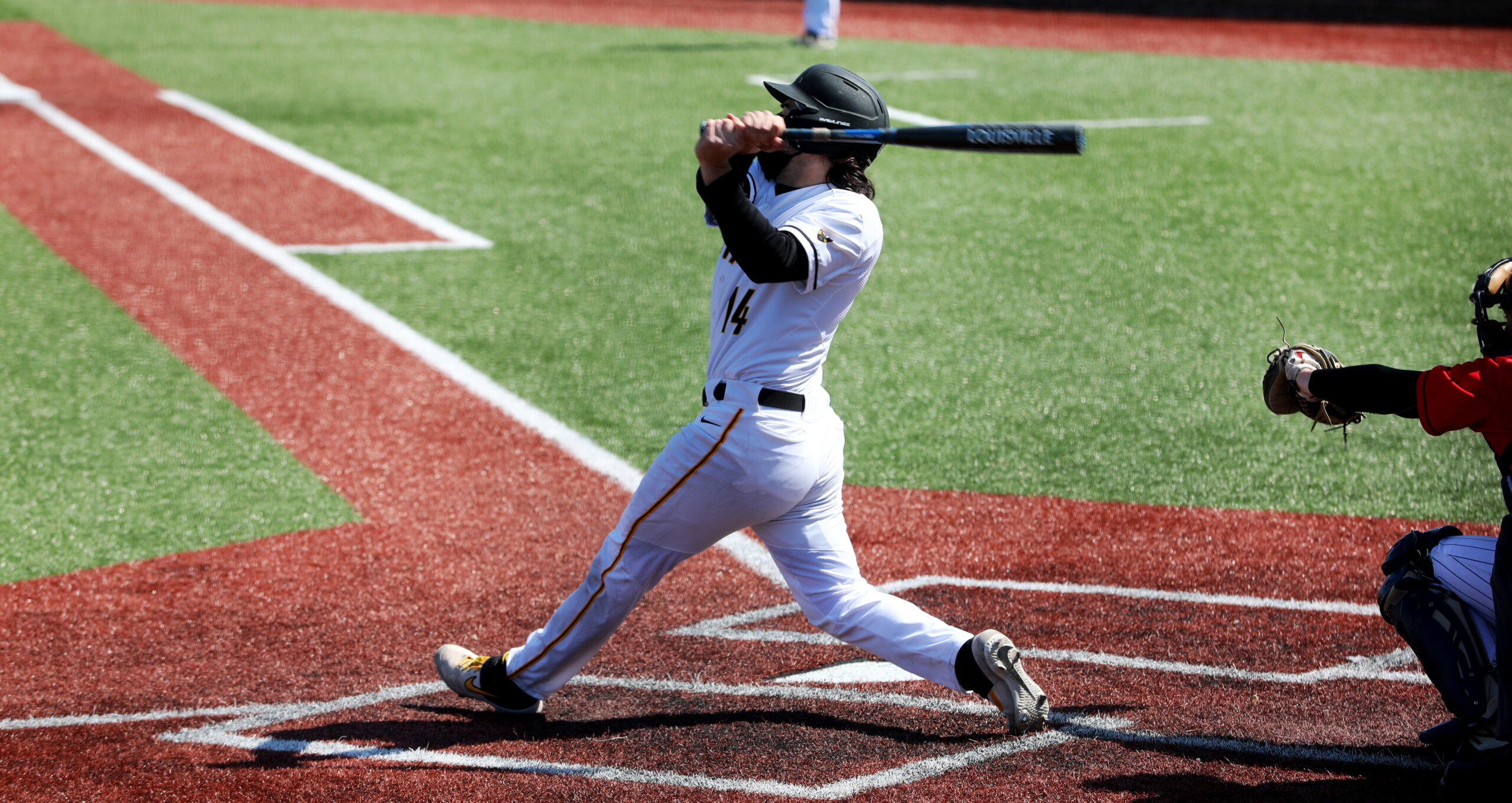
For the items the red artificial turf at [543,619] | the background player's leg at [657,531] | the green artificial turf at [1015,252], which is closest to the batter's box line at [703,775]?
the red artificial turf at [543,619]

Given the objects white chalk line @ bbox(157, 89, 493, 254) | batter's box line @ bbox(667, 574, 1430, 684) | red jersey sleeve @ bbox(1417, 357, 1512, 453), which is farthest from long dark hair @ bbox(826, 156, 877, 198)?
white chalk line @ bbox(157, 89, 493, 254)

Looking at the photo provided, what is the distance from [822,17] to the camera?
17.1 meters

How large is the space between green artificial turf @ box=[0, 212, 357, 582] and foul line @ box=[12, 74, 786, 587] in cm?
107

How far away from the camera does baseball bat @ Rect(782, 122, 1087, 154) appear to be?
310cm

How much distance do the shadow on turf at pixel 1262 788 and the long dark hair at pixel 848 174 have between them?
1.68m

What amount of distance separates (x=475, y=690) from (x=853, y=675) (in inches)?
45.9

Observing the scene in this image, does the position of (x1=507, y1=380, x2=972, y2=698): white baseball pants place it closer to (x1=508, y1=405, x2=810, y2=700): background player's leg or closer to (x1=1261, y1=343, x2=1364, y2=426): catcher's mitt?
(x1=508, y1=405, x2=810, y2=700): background player's leg

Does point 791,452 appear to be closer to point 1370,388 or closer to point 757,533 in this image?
point 757,533

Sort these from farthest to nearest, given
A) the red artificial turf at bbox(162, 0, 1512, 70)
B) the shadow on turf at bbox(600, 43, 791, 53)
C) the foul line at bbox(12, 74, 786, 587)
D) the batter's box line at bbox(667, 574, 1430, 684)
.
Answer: the red artificial turf at bbox(162, 0, 1512, 70) < the shadow on turf at bbox(600, 43, 791, 53) < the foul line at bbox(12, 74, 786, 587) < the batter's box line at bbox(667, 574, 1430, 684)

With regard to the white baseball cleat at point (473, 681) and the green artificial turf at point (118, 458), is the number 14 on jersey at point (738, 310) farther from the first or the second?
the green artificial turf at point (118, 458)

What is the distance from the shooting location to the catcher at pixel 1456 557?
301 cm

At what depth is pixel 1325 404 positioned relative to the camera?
351 cm

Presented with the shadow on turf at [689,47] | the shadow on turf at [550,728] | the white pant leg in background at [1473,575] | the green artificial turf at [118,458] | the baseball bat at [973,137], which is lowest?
the green artificial turf at [118,458]

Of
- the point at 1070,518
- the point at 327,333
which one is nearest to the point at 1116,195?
the point at 1070,518
